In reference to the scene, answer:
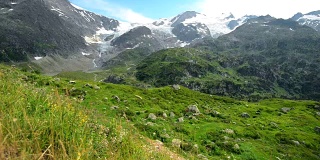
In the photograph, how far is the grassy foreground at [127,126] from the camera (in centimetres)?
610

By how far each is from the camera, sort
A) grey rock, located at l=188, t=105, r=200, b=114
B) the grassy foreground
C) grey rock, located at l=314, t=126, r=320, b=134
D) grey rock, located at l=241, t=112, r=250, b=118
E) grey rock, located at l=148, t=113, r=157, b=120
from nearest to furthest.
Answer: the grassy foreground
grey rock, located at l=148, t=113, r=157, b=120
grey rock, located at l=188, t=105, r=200, b=114
grey rock, located at l=241, t=112, r=250, b=118
grey rock, located at l=314, t=126, r=320, b=134

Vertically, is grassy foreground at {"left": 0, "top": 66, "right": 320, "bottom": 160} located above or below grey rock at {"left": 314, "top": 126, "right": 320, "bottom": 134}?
above

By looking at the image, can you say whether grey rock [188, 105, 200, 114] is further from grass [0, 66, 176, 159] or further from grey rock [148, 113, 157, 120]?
grass [0, 66, 176, 159]

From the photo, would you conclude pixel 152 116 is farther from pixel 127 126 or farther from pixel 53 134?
pixel 53 134

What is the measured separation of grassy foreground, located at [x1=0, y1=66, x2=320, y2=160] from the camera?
6.10 metres

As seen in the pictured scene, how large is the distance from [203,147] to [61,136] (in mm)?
19097

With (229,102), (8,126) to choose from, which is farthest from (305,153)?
(8,126)

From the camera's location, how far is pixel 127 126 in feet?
32.6

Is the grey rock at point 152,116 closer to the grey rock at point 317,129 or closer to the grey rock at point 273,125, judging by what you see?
the grey rock at point 273,125

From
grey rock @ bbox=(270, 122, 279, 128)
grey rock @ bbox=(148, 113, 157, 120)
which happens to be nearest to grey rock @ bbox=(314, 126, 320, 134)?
grey rock @ bbox=(270, 122, 279, 128)

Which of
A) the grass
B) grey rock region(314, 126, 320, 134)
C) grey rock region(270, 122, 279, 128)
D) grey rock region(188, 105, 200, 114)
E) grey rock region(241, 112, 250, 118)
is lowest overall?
grey rock region(314, 126, 320, 134)

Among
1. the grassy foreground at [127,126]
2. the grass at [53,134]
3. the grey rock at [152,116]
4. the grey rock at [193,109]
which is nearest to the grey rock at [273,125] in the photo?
the grassy foreground at [127,126]

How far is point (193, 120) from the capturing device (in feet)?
103

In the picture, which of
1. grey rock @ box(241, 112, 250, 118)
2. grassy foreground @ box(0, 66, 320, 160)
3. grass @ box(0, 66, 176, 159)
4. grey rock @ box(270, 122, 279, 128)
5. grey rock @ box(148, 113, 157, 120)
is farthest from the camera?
grey rock @ box(241, 112, 250, 118)
